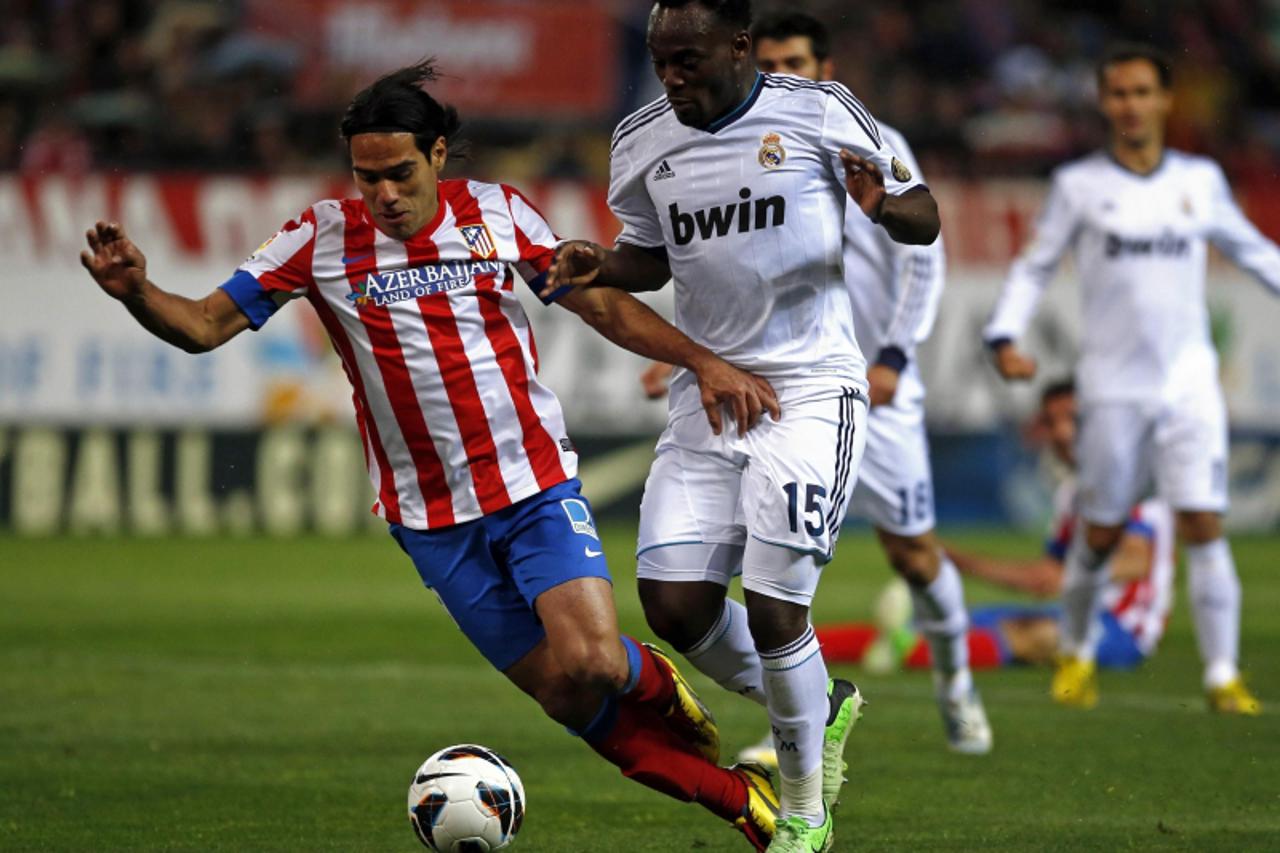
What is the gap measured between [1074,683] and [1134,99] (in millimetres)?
2457

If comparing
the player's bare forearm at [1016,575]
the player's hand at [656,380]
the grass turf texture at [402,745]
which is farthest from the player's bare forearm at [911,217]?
the player's bare forearm at [1016,575]

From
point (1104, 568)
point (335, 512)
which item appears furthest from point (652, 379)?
point (335, 512)

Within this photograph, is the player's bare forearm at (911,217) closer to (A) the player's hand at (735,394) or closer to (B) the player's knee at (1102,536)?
(A) the player's hand at (735,394)

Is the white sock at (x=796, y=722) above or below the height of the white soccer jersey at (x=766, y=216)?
below

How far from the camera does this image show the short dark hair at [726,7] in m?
5.49

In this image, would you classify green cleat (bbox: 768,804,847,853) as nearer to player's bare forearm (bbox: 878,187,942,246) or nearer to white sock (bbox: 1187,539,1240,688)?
player's bare forearm (bbox: 878,187,942,246)

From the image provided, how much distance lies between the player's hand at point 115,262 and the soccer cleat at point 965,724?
3.53 meters

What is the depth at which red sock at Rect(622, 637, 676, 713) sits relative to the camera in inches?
222

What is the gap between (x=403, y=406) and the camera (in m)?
5.66

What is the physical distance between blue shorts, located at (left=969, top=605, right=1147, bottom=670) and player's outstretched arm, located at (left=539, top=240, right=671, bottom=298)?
16.6 feet

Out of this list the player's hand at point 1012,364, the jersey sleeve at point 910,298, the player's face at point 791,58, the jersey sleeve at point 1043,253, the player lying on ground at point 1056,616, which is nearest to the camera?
the player's face at point 791,58

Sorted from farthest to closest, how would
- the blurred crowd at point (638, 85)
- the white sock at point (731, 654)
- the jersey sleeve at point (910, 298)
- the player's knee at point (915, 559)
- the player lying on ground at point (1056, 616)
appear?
the blurred crowd at point (638, 85), the player lying on ground at point (1056, 616), the player's knee at point (915, 559), the jersey sleeve at point (910, 298), the white sock at point (731, 654)

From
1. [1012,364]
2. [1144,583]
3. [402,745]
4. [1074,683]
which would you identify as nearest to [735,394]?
[402,745]

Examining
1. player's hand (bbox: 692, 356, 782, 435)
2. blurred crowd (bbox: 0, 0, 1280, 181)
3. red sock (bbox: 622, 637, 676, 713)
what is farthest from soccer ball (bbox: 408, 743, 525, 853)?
blurred crowd (bbox: 0, 0, 1280, 181)
